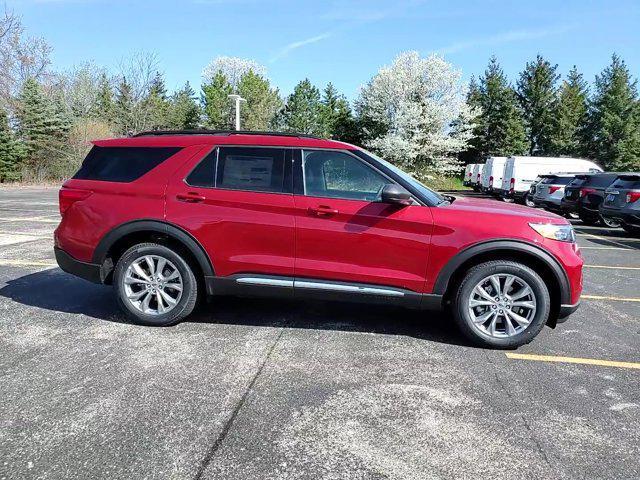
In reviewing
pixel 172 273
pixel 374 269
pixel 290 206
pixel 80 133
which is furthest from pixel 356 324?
pixel 80 133

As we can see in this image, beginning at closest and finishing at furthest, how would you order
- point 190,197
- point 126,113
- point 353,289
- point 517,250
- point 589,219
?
1. point 517,250
2. point 353,289
3. point 190,197
4. point 589,219
5. point 126,113

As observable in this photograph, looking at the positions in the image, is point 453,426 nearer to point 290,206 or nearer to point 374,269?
point 374,269

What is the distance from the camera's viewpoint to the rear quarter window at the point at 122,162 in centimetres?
459

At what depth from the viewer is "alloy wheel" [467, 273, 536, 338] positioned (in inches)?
163

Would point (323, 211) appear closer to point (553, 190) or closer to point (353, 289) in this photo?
point (353, 289)

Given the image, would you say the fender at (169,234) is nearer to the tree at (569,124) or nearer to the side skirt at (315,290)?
the side skirt at (315,290)

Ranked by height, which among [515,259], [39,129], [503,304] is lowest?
[503,304]

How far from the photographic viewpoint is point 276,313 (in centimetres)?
496

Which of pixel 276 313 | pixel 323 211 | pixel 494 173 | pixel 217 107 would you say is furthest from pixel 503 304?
pixel 217 107

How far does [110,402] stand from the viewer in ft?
10.0

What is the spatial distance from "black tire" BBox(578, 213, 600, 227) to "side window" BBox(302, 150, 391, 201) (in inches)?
500

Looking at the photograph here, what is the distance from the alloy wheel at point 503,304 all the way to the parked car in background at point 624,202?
925 cm

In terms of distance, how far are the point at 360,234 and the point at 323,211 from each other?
0.38 metres

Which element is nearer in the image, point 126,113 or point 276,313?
point 276,313
